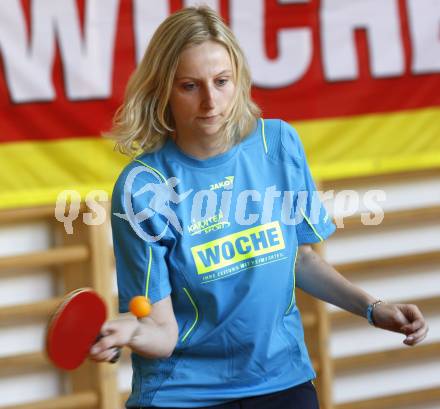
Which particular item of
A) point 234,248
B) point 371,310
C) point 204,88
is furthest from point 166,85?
point 371,310

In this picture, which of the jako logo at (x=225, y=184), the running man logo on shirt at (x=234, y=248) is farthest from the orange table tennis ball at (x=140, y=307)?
the jako logo at (x=225, y=184)

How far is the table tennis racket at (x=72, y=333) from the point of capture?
1612mm

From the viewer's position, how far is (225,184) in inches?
72.7

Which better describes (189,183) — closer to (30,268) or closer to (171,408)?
(171,408)

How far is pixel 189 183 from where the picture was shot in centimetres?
184

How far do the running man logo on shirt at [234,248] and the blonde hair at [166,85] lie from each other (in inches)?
7.4

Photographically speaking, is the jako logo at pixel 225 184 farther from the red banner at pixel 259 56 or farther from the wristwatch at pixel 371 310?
the red banner at pixel 259 56

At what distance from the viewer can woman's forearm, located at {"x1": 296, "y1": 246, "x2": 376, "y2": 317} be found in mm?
1939

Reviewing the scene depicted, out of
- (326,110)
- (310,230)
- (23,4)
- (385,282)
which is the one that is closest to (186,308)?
(310,230)

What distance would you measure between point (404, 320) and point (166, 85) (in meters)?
0.64

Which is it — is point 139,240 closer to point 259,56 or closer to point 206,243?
point 206,243

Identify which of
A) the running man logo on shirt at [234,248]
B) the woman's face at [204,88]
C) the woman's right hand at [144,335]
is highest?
the woman's face at [204,88]

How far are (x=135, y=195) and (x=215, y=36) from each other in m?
0.34

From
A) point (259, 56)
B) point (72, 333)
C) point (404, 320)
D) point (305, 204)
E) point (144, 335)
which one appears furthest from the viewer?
point (259, 56)
